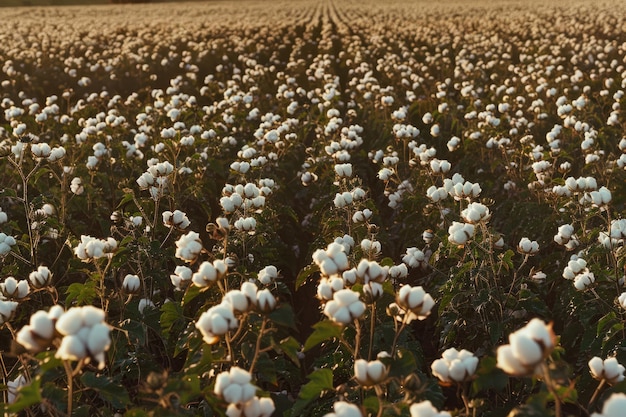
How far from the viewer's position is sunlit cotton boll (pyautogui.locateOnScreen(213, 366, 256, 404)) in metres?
1.59

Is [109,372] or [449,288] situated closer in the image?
[109,372]

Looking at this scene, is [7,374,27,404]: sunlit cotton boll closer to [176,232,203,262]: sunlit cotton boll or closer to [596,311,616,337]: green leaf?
[176,232,203,262]: sunlit cotton boll

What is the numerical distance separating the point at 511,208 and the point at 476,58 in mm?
10183

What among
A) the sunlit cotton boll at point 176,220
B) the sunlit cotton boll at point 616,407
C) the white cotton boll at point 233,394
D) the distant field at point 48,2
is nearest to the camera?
the sunlit cotton boll at point 616,407

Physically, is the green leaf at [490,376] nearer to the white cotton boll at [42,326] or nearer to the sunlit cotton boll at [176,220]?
the white cotton boll at [42,326]

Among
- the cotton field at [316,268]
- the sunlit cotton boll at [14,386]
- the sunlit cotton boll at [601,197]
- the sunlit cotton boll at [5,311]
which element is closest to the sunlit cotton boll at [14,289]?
the cotton field at [316,268]

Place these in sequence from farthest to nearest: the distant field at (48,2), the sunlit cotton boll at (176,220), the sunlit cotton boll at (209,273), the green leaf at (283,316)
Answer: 1. the distant field at (48,2)
2. the sunlit cotton boll at (176,220)
3. the sunlit cotton boll at (209,273)
4. the green leaf at (283,316)

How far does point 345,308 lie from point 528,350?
71 cm

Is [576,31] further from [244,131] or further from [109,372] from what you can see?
[109,372]

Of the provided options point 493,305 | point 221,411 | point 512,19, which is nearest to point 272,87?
point 493,305

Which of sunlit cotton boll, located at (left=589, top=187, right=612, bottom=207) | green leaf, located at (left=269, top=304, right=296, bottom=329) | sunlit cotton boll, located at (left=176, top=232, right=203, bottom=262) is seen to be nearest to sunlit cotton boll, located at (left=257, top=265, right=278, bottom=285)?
sunlit cotton boll, located at (left=176, top=232, right=203, bottom=262)

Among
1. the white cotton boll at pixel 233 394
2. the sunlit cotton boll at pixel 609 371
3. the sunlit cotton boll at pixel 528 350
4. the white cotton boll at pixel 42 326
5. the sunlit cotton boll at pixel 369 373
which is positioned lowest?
the sunlit cotton boll at pixel 609 371

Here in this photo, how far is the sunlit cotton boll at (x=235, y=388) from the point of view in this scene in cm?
159

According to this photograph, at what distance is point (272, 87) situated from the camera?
12492 mm
